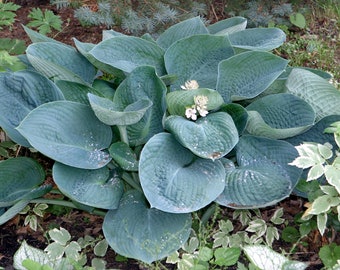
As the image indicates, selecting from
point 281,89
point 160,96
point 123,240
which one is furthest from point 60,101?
point 281,89

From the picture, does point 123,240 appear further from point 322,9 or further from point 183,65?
point 322,9

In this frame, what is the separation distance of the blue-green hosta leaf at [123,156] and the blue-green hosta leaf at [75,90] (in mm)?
288

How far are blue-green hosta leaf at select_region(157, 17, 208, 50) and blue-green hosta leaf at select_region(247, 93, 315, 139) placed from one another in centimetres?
51

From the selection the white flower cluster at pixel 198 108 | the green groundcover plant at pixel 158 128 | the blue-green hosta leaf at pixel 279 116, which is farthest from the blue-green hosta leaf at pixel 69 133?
the blue-green hosta leaf at pixel 279 116

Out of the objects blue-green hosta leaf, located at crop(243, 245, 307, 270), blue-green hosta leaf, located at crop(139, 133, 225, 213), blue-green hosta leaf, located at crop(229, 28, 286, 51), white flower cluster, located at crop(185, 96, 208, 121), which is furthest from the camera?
blue-green hosta leaf, located at crop(229, 28, 286, 51)

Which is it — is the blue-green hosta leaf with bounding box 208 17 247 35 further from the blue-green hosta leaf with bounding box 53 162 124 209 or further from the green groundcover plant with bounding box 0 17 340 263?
the blue-green hosta leaf with bounding box 53 162 124 209

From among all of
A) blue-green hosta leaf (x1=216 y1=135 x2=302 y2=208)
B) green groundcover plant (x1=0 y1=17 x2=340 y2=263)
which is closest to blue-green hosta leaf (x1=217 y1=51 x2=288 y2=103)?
green groundcover plant (x1=0 y1=17 x2=340 y2=263)

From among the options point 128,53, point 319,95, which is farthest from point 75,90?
point 319,95

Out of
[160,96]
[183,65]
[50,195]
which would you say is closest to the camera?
[160,96]

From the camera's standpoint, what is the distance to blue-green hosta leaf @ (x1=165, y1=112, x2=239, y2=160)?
2168 millimetres

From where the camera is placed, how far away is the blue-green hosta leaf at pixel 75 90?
2.44 m

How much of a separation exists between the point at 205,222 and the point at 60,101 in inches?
29.6

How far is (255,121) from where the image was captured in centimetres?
232

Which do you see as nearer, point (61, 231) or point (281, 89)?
point (61, 231)
